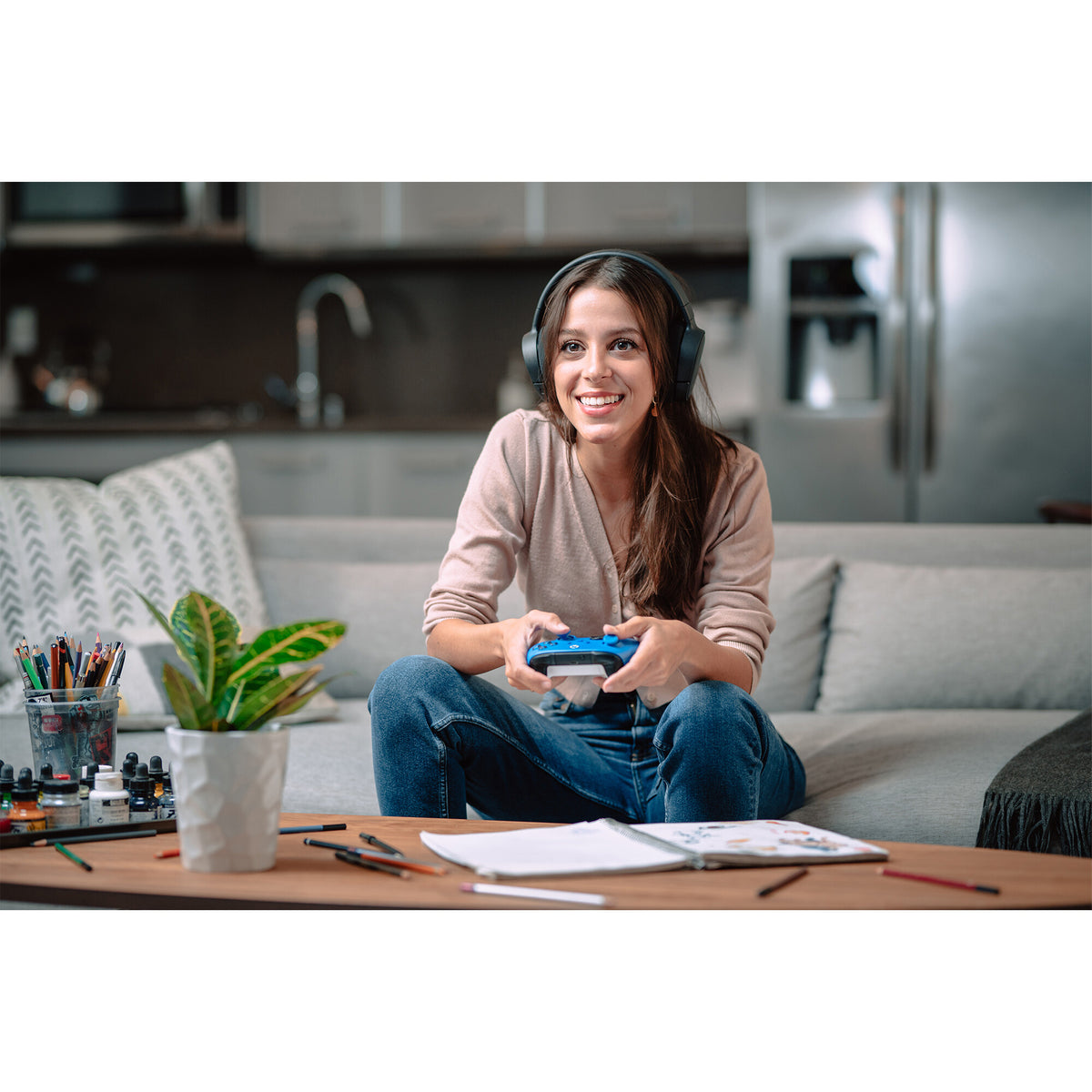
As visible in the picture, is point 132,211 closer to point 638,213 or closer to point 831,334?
point 638,213

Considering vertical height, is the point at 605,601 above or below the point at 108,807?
above

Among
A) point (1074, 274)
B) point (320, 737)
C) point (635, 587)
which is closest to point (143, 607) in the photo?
point (320, 737)

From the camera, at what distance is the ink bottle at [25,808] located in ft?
3.38

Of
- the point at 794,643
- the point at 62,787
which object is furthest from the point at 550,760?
the point at 794,643

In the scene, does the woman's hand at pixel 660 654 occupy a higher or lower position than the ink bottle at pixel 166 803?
higher

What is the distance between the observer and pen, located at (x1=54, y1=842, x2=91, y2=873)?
36.4 inches

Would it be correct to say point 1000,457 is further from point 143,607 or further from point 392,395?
point 143,607

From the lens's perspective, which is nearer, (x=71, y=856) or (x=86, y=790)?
(x=71, y=856)

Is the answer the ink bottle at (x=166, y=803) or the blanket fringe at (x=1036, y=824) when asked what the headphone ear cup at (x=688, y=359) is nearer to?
the blanket fringe at (x=1036, y=824)

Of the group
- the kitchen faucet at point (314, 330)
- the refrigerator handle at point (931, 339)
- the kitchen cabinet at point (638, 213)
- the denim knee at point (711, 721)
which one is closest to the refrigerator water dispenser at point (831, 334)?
the refrigerator handle at point (931, 339)

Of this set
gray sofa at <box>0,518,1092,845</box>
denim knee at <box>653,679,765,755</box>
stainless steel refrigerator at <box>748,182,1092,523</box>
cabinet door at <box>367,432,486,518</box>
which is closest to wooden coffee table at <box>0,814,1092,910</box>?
denim knee at <box>653,679,765,755</box>

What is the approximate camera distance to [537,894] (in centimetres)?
85

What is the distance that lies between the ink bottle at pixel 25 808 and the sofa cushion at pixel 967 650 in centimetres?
132

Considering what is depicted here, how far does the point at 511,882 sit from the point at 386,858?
0.12 m
